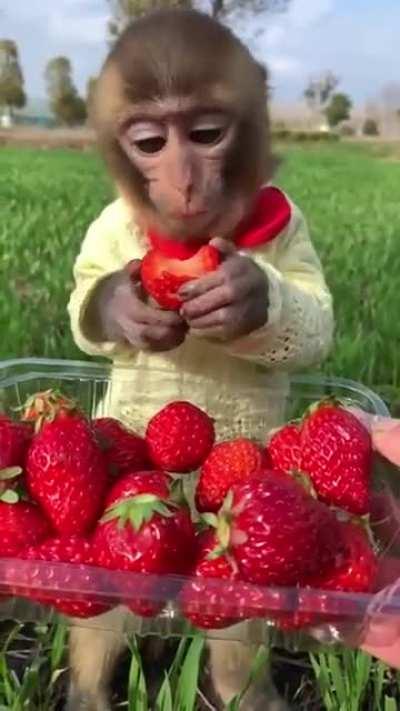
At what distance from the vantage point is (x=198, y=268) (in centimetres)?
123

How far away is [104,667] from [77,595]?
15.2 inches

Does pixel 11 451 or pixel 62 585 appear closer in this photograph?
pixel 62 585

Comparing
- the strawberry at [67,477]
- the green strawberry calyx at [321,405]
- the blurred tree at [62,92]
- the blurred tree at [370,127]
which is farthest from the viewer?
the blurred tree at [370,127]

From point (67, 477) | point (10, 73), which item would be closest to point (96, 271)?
point (67, 477)

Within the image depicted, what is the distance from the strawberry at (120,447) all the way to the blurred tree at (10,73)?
3.32ft

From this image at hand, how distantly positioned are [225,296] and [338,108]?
957mm

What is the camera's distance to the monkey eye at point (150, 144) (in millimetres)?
1291

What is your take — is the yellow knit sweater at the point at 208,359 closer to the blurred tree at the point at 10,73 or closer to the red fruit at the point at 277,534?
the red fruit at the point at 277,534

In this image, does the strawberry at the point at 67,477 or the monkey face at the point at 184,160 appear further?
the monkey face at the point at 184,160

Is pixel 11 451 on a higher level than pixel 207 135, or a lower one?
lower

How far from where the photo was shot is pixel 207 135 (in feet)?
4.23

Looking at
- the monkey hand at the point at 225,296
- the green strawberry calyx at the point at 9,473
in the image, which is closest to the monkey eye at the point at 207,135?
the monkey hand at the point at 225,296

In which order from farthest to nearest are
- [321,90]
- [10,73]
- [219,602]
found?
[10,73], [321,90], [219,602]

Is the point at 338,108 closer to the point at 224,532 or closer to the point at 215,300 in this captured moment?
the point at 215,300
